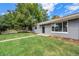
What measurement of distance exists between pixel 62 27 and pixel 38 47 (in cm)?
167

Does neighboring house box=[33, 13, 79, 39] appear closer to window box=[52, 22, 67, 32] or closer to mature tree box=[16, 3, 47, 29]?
window box=[52, 22, 67, 32]

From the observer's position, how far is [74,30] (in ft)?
27.4

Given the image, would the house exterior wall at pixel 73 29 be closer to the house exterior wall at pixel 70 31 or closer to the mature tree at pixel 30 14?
the house exterior wall at pixel 70 31

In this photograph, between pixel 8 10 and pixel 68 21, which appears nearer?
pixel 8 10

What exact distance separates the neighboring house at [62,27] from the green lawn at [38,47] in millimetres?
462


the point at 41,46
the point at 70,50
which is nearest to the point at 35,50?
the point at 41,46

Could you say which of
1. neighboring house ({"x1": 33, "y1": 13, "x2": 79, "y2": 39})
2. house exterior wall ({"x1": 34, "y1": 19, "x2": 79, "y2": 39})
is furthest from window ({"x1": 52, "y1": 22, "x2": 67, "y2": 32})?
house exterior wall ({"x1": 34, "y1": 19, "x2": 79, "y2": 39})

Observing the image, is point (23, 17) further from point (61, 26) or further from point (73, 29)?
point (73, 29)

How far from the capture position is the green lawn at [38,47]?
735 centimetres

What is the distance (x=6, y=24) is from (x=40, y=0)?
1586mm

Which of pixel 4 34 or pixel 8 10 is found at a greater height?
pixel 8 10

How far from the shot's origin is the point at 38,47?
764 cm

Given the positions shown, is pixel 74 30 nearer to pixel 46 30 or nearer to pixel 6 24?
pixel 46 30

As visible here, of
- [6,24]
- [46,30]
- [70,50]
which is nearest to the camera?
[70,50]
